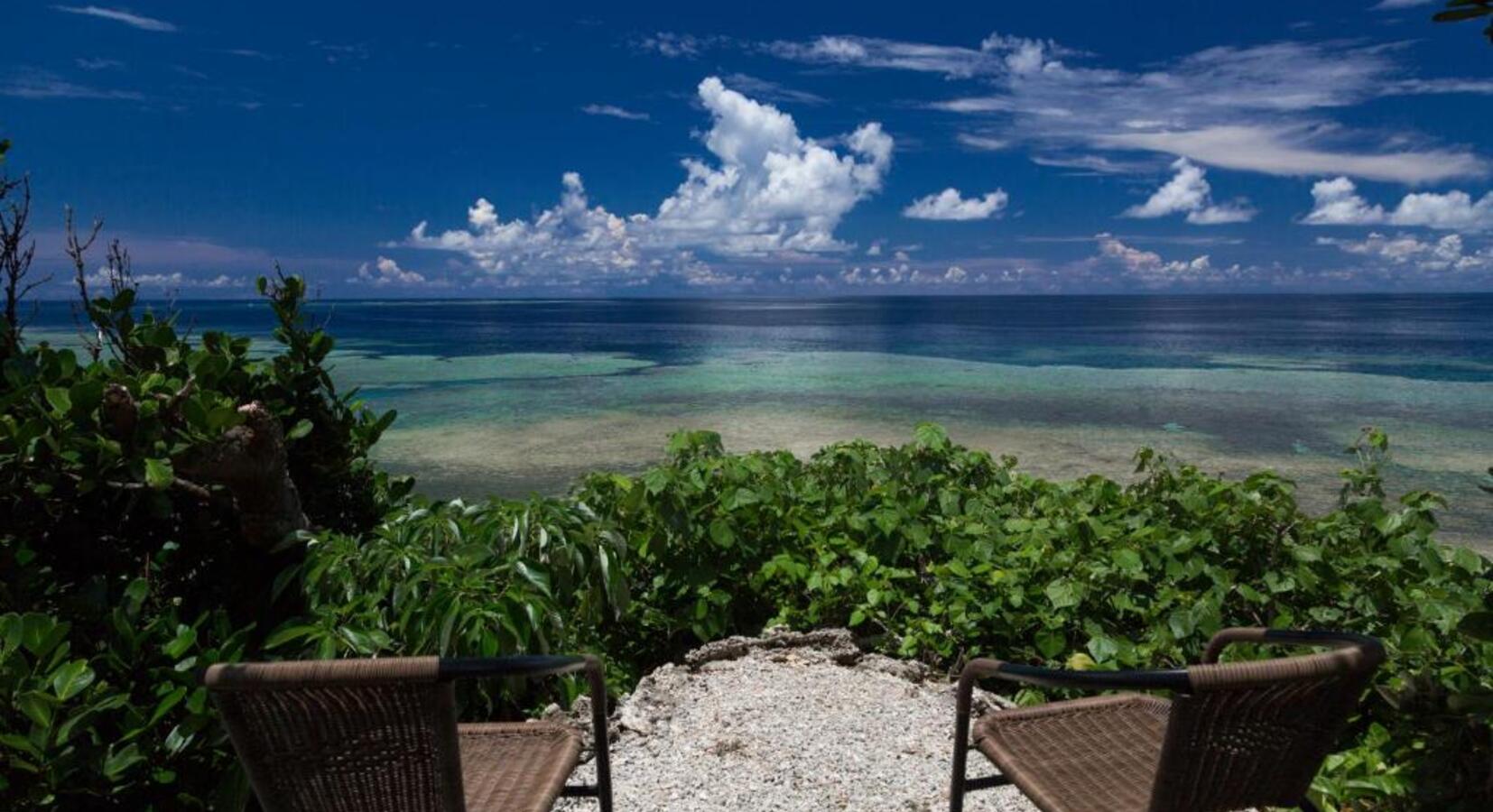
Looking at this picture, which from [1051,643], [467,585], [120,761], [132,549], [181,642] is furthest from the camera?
[1051,643]

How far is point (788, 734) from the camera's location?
3135mm

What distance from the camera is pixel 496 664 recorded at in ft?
5.62

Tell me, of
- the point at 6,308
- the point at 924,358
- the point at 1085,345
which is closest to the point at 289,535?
the point at 6,308

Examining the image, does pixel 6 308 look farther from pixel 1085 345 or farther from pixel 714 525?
pixel 1085 345

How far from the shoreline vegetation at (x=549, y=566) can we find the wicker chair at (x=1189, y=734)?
26 centimetres

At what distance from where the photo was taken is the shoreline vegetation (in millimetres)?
2363

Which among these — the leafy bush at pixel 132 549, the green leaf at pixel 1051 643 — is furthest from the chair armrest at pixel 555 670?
the green leaf at pixel 1051 643

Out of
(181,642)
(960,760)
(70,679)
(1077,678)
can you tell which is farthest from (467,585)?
(1077,678)

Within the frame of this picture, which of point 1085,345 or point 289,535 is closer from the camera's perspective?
point 289,535

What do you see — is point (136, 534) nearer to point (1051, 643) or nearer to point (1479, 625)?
point (1051, 643)

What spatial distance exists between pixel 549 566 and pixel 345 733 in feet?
5.04

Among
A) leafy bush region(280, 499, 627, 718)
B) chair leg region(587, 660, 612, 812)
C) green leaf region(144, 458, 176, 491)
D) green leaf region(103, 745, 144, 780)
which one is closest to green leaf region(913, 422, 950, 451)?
leafy bush region(280, 499, 627, 718)

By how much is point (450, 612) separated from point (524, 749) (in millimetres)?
621

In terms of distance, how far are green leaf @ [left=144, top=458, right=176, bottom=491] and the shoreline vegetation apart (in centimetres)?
1
